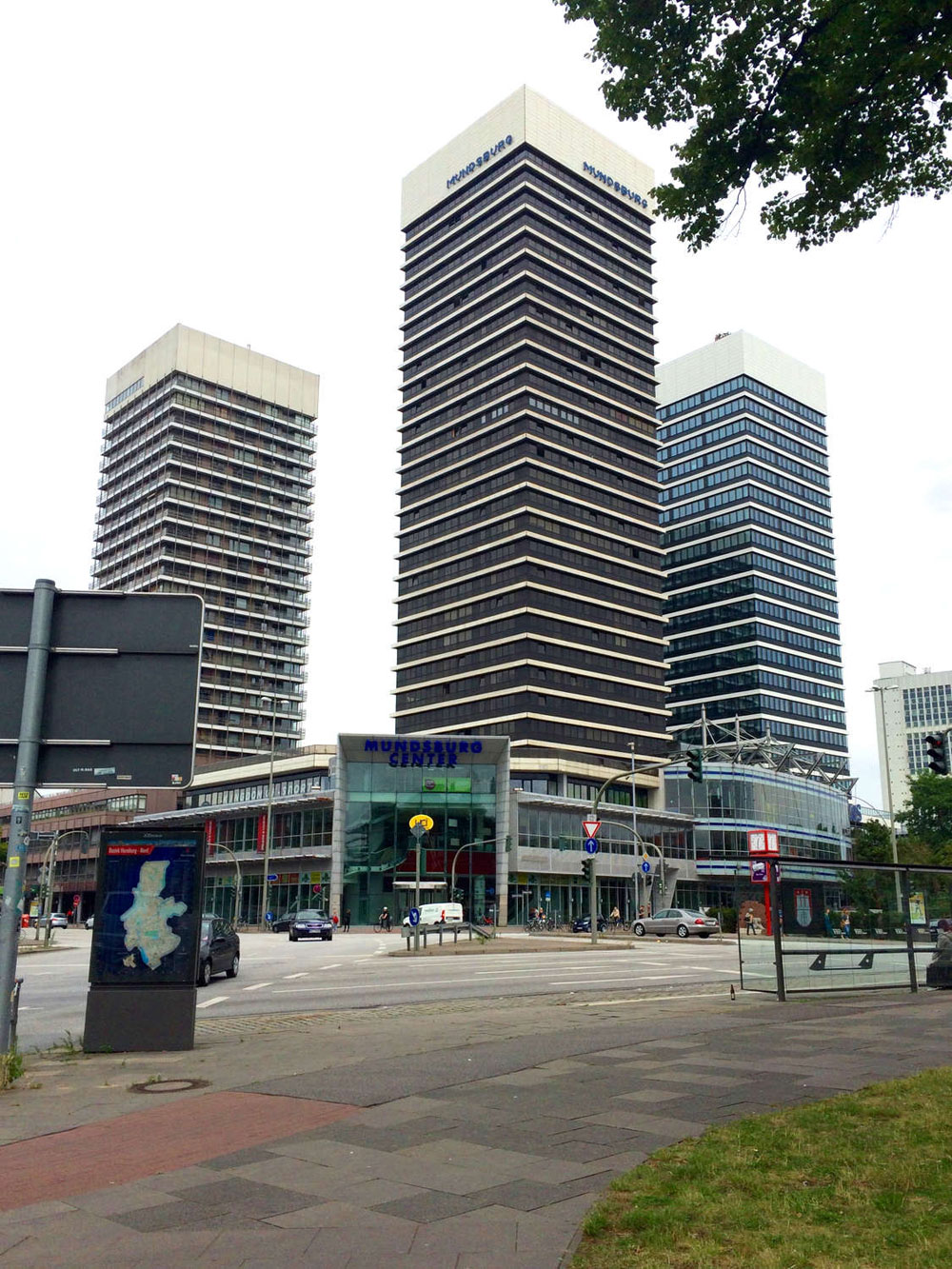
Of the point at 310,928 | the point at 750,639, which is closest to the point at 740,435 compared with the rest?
the point at 750,639

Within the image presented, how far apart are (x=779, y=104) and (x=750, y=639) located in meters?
126

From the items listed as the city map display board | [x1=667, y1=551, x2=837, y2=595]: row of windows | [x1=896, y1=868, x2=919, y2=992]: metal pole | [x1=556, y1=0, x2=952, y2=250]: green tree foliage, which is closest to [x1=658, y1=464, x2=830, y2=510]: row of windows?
[x1=667, y1=551, x2=837, y2=595]: row of windows

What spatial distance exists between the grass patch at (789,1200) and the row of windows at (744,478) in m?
133

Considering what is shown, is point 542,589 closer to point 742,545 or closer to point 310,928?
point 742,545

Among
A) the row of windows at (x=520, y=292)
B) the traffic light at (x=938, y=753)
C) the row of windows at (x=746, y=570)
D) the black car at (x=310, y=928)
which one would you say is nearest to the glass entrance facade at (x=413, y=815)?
the black car at (x=310, y=928)

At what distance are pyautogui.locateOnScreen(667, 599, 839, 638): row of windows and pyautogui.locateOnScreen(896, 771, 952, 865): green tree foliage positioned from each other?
105 ft

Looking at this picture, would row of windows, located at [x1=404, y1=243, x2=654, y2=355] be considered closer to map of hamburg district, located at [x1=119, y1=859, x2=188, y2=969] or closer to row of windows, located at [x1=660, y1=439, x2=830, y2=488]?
row of windows, located at [x1=660, y1=439, x2=830, y2=488]

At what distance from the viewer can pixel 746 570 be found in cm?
13675

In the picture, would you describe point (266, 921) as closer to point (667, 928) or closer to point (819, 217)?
point (667, 928)

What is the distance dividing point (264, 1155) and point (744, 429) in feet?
469

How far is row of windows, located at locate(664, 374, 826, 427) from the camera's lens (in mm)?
143250

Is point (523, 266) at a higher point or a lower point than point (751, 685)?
higher

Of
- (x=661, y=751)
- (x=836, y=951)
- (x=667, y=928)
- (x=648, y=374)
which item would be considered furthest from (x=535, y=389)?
(x=836, y=951)

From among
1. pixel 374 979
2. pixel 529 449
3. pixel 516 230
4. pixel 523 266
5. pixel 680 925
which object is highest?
pixel 516 230
